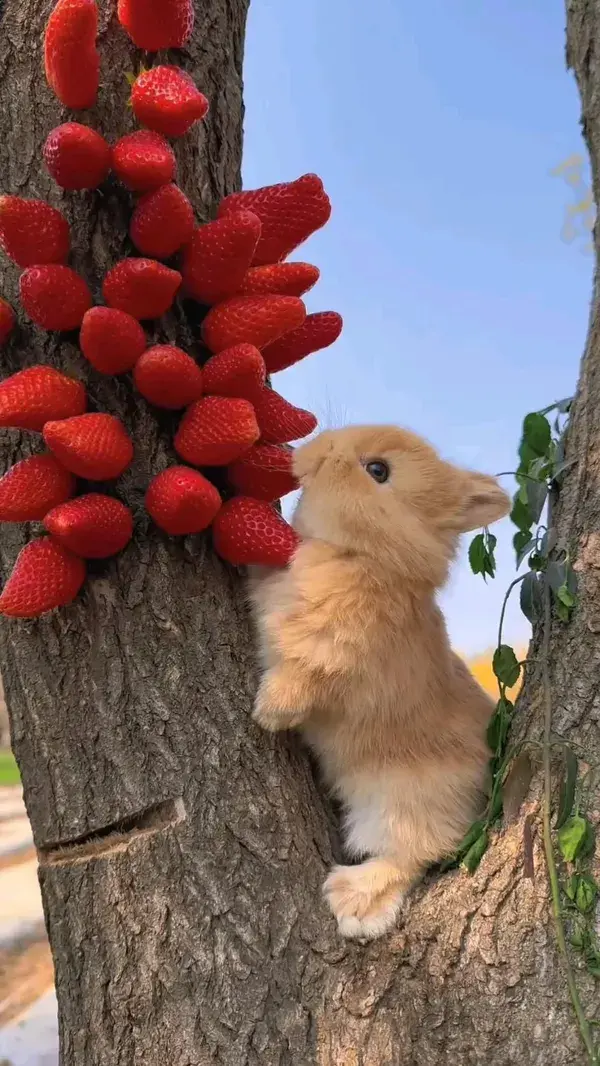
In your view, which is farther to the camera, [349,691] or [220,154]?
[220,154]

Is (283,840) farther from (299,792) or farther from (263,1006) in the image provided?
(263,1006)

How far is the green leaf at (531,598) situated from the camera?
35.6 inches

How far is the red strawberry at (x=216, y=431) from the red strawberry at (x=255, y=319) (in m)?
0.08

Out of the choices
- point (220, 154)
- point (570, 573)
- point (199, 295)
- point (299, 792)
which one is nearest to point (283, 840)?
point (299, 792)

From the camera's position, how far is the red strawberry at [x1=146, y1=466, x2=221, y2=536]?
0.85m

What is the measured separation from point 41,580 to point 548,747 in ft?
1.82

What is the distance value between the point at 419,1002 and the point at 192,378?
2.31ft

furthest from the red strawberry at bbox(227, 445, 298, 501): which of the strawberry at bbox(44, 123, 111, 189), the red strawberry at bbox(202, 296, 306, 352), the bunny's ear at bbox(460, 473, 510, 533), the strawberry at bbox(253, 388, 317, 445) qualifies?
the strawberry at bbox(44, 123, 111, 189)

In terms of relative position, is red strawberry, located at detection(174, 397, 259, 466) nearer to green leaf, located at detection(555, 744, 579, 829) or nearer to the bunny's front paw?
the bunny's front paw

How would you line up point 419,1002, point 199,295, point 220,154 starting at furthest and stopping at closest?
point 220,154 → point 199,295 → point 419,1002

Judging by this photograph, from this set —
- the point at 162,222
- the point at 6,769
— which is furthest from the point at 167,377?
the point at 6,769

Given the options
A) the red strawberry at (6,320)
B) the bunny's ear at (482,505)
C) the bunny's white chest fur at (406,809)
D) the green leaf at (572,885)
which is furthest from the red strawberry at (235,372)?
the green leaf at (572,885)

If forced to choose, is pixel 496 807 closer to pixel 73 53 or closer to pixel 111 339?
pixel 111 339

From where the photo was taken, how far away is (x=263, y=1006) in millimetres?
857
